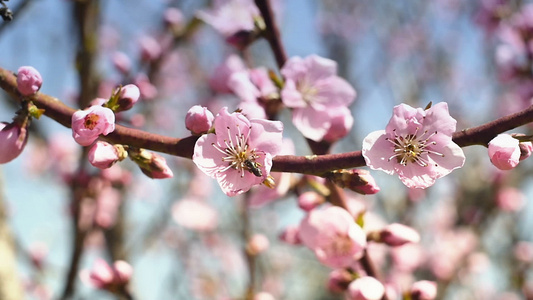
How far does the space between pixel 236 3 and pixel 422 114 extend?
1.35 meters

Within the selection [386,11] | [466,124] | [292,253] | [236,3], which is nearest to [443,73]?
[466,124]

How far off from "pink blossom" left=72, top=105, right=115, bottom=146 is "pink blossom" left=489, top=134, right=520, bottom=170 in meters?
0.77

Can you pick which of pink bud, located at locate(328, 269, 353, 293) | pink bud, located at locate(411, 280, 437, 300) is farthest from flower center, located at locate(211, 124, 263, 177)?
pink bud, located at locate(411, 280, 437, 300)

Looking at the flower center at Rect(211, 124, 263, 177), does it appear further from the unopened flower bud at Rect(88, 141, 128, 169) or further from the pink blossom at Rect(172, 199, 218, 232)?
the pink blossom at Rect(172, 199, 218, 232)

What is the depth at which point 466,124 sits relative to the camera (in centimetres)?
648

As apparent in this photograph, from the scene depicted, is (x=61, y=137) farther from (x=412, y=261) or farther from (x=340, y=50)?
(x=412, y=261)

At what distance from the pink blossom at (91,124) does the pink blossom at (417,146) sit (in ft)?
1.73

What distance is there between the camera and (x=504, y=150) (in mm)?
902

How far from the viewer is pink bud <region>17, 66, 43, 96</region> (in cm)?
93

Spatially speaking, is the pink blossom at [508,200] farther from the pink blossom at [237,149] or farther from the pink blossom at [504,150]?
the pink blossom at [237,149]

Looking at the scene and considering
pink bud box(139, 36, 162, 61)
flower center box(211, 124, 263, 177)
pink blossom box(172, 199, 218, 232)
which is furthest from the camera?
pink blossom box(172, 199, 218, 232)

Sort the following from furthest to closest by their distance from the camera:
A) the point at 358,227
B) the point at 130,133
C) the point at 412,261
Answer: the point at 412,261 → the point at 358,227 → the point at 130,133

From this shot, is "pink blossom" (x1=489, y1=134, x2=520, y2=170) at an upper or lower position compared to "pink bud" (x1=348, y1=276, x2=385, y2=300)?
upper

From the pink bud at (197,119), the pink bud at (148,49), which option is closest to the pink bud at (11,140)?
the pink bud at (197,119)
